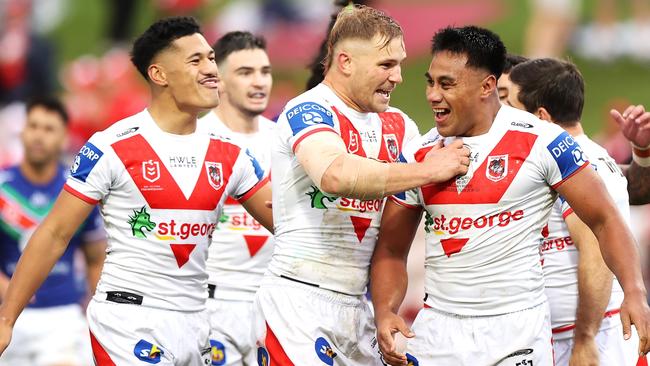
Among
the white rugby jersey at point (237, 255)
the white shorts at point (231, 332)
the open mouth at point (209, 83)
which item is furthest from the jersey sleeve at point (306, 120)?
the white shorts at point (231, 332)

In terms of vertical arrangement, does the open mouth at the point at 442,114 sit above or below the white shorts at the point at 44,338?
above

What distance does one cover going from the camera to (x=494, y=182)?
6.10 m

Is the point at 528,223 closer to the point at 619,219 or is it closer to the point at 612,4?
the point at 619,219

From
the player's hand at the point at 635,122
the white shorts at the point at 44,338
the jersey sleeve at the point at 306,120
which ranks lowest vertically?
the white shorts at the point at 44,338

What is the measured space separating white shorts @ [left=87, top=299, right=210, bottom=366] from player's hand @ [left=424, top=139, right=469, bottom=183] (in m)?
1.78

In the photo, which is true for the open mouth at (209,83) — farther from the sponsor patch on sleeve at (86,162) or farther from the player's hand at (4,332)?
the player's hand at (4,332)

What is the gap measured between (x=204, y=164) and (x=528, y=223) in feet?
6.47

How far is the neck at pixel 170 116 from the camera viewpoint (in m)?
6.95

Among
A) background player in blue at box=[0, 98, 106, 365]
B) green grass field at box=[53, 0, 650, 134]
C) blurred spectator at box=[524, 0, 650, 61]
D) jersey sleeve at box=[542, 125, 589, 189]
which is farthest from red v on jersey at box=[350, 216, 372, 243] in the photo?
blurred spectator at box=[524, 0, 650, 61]

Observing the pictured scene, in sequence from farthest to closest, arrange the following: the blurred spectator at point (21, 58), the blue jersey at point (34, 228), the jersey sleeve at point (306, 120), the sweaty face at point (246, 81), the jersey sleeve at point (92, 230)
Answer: the blurred spectator at point (21, 58), the jersey sleeve at point (92, 230), the blue jersey at point (34, 228), the sweaty face at point (246, 81), the jersey sleeve at point (306, 120)

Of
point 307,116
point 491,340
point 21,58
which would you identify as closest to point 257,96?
point 307,116

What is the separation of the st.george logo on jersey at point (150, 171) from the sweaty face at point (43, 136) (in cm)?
387

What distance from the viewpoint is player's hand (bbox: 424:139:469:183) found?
19.5 feet

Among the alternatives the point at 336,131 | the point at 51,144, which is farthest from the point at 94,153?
the point at 51,144
